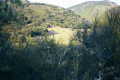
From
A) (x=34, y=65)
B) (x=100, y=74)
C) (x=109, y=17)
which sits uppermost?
(x=109, y=17)

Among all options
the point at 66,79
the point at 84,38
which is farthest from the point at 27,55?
the point at 84,38

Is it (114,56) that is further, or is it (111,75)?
(114,56)

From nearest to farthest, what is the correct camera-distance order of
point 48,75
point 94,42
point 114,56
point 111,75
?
1. point 48,75
2. point 111,75
3. point 114,56
4. point 94,42

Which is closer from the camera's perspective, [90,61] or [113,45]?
[90,61]

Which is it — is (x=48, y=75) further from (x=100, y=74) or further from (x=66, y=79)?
(x=100, y=74)

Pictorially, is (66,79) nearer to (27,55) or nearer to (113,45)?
(27,55)

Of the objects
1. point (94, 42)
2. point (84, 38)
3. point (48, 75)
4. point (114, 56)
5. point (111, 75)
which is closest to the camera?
point (48, 75)

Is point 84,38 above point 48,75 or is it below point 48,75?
above

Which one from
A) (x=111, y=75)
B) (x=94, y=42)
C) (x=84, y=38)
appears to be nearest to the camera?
(x=111, y=75)

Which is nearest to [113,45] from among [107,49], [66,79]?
[107,49]
